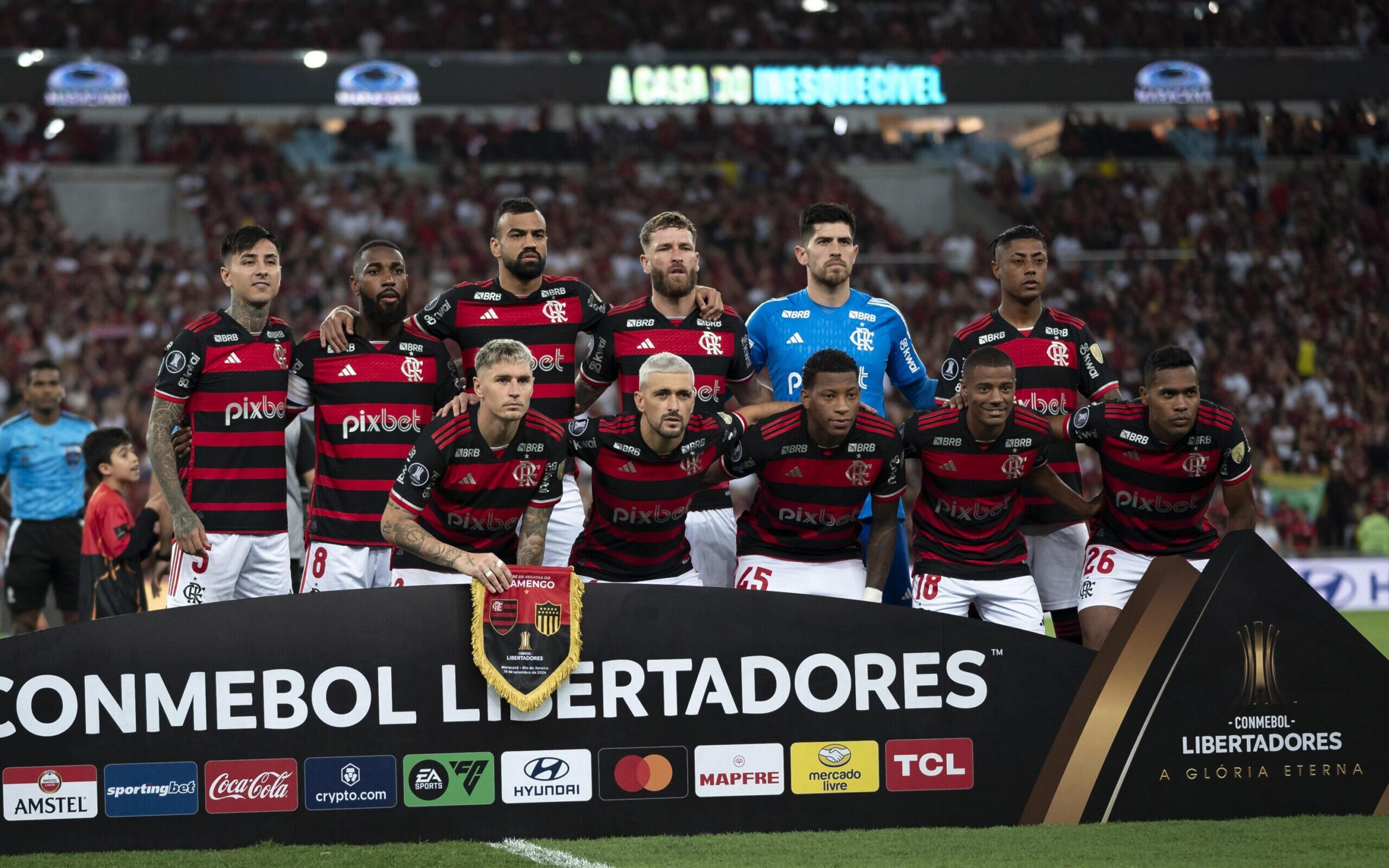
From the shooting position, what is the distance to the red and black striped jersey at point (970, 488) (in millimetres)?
6129

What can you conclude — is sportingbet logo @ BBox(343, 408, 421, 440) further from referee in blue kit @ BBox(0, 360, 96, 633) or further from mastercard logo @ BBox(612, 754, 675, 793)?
referee in blue kit @ BBox(0, 360, 96, 633)

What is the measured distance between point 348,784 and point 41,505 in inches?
210

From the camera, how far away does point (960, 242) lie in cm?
2502

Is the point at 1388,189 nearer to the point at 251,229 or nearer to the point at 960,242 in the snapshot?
the point at 960,242

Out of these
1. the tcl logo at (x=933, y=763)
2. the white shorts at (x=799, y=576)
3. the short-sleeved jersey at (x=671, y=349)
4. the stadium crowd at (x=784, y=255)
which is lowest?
the tcl logo at (x=933, y=763)

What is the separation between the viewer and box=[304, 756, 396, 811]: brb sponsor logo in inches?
200

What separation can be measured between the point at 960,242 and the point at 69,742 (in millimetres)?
21685

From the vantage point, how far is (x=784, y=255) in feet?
78.9

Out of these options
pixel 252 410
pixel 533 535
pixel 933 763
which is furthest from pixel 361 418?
pixel 933 763

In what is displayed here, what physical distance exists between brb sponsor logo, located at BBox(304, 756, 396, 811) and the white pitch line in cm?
46

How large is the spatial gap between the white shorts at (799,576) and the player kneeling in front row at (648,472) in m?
0.28

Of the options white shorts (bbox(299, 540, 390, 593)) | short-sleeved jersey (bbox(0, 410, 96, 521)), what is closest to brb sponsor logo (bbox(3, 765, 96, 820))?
white shorts (bbox(299, 540, 390, 593))

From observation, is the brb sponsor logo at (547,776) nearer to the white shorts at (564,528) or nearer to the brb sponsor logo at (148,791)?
the brb sponsor logo at (148,791)

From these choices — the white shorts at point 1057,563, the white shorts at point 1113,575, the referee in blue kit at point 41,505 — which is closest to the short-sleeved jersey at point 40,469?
the referee in blue kit at point 41,505
